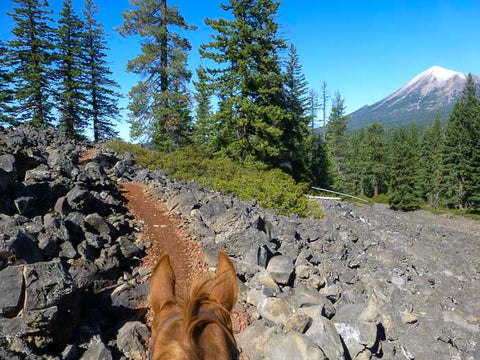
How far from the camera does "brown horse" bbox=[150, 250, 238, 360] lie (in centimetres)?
149

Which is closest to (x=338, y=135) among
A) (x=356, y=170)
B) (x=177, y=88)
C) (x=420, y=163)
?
(x=356, y=170)

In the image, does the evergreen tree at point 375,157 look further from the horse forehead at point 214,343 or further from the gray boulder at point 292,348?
the horse forehead at point 214,343

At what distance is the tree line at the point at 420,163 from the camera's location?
41.5 m

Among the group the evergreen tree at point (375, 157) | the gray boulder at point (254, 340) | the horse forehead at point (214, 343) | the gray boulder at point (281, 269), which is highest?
the evergreen tree at point (375, 157)

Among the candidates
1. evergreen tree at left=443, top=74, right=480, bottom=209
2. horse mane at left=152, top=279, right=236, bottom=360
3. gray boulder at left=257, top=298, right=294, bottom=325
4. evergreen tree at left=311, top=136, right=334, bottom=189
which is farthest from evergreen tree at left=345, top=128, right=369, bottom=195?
horse mane at left=152, top=279, right=236, bottom=360

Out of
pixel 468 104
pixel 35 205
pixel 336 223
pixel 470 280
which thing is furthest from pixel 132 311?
pixel 468 104

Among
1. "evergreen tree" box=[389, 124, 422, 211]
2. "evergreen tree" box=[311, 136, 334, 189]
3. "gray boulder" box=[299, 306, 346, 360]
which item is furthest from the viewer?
"evergreen tree" box=[311, 136, 334, 189]

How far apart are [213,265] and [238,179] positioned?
747 cm

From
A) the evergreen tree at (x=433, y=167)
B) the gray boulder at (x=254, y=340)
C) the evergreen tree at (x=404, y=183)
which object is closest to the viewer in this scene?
the gray boulder at (x=254, y=340)

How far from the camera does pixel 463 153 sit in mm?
43062

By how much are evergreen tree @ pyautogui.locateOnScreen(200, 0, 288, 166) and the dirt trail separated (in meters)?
8.81

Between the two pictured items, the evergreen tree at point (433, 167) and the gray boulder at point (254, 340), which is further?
the evergreen tree at point (433, 167)

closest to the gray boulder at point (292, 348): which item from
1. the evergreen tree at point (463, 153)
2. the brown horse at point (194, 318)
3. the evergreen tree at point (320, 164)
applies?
the brown horse at point (194, 318)

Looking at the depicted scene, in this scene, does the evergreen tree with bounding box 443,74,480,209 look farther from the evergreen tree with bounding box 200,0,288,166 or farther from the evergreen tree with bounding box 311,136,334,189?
the evergreen tree with bounding box 200,0,288,166
